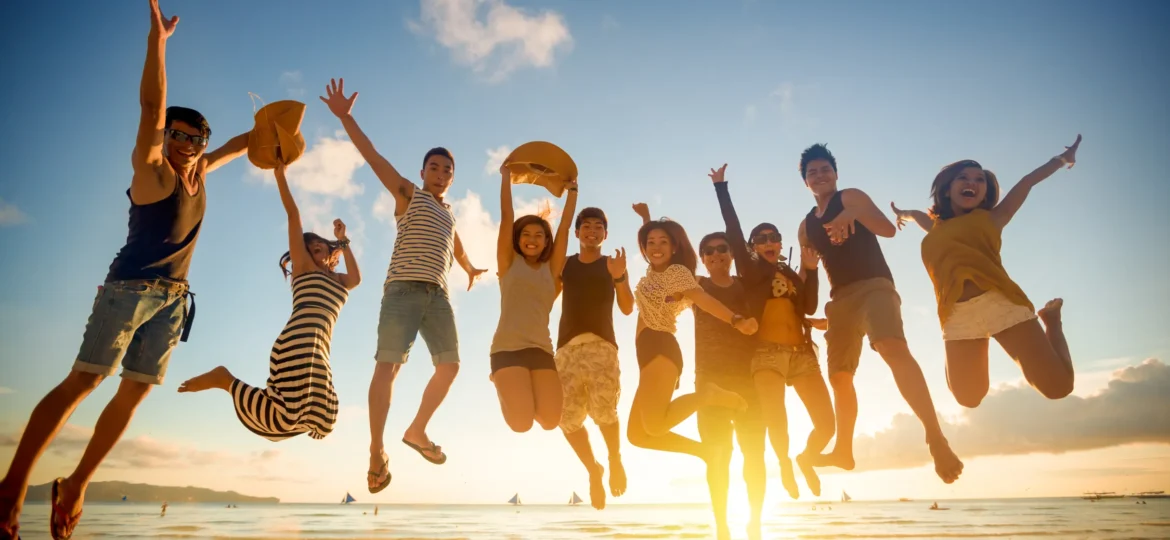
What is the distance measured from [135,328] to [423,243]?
2672 millimetres

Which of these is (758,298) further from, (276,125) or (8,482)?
(8,482)

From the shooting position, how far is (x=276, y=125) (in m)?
6.13

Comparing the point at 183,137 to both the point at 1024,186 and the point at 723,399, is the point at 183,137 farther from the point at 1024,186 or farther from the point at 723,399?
the point at 1024,186

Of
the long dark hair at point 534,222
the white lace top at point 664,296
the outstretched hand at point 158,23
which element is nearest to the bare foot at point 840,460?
the white lace top at point 664,296

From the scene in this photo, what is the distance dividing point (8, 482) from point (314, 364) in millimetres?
2194

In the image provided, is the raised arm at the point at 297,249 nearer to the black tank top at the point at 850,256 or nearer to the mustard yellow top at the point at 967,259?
the black tank top at the point at 850,256

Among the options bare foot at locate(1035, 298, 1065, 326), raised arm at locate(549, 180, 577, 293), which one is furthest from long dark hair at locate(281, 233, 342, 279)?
bare foot at locate(1035, 298, 1065, 326)

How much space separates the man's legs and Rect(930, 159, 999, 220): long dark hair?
827 cm

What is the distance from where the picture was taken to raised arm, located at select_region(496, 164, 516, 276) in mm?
6672

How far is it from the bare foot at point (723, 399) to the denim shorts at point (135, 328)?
507 cm

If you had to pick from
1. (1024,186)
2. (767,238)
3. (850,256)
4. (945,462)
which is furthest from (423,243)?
(1024,186)

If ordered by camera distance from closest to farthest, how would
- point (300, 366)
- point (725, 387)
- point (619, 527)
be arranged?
1. point (300, 366)
2. point (725, 387)
3. point (619, 527)

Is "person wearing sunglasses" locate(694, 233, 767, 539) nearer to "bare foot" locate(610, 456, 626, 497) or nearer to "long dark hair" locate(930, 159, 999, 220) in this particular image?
"bare foot" locate(610, 456, 626, 497)

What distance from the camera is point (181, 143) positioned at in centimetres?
539
